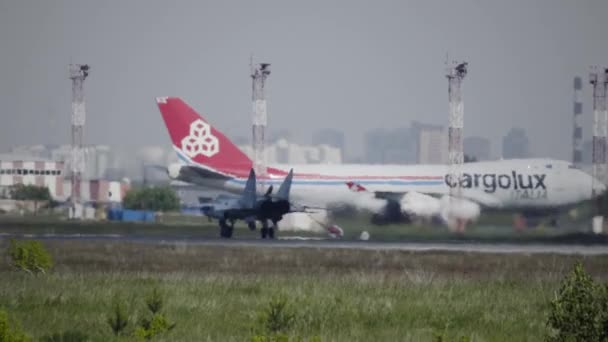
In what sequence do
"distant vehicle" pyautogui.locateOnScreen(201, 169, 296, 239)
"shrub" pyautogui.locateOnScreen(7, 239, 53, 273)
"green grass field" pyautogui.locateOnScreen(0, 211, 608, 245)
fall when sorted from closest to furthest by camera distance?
"shrub" pyautogui.locateOnScreen(7, 239, 53, 273) < "green grass field" pyautogui.locateOnScreen(0, 211, 608, 245) < "distant vehicle" pyautogui.locateOnScreen(201, 169, 296, 239)

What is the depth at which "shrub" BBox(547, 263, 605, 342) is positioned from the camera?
17.8 metres

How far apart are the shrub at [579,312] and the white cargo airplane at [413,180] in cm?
5519

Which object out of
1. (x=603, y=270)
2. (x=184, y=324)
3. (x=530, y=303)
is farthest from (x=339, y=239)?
(x=184, y=324)

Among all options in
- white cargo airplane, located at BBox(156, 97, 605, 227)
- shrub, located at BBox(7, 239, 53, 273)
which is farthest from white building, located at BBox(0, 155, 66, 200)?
shrub, located at BBox(7, 239, 53, 273)

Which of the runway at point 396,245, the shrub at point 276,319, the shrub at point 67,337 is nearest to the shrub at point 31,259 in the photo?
the shrub at point 67,337

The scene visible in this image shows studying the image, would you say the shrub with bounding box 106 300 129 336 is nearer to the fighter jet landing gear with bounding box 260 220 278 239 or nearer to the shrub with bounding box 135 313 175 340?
the shrub with bounding box 135 313 175 340

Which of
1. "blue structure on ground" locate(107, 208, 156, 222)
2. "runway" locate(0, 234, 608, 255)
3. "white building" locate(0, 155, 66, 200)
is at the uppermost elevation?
"white building" locate(0, 155, 66, 200)

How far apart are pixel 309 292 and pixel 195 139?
184 ft

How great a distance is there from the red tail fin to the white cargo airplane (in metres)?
0.10

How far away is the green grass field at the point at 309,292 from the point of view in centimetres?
2392

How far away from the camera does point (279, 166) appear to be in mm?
84188

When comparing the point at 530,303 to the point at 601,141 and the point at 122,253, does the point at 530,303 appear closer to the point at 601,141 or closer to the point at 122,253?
the point at 122,253

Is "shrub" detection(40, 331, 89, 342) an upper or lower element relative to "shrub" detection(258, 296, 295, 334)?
lower

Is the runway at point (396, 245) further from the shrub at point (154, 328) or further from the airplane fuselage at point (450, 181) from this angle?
the shrub at point (154, 328)
